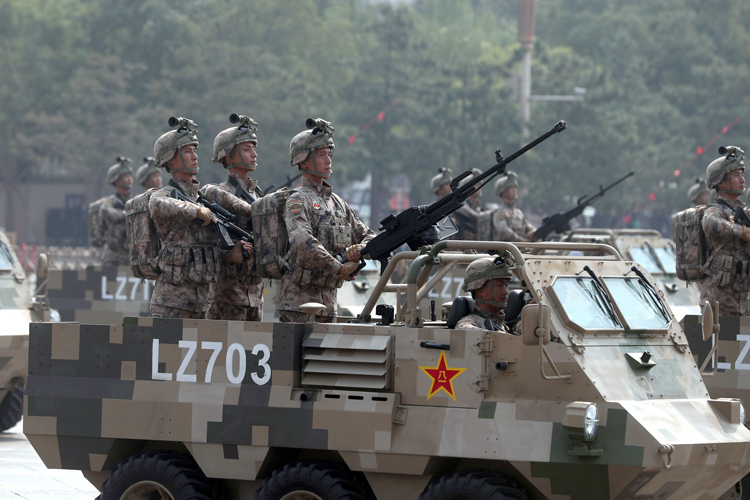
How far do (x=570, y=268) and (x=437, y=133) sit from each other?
38.1 m

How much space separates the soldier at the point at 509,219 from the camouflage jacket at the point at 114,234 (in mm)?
5035

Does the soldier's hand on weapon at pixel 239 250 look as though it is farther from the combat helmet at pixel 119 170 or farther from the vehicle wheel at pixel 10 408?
the combat helmet at pixel 119 170

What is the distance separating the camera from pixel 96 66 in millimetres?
47812

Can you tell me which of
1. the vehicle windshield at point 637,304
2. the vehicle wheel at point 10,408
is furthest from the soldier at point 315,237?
the vehicle wheel at point 10,408

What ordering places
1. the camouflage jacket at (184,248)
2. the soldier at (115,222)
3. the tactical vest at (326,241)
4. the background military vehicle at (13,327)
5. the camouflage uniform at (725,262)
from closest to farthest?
the tactical vest at (326,241)
the camouflage jacket at (184,248)
the camouflage uniform at (725,262)
the background military vehicle at (13,327)
the soldier at (115,222)

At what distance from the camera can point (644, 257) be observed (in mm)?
19000

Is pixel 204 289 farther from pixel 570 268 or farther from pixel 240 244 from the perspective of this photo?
pixel 570 268

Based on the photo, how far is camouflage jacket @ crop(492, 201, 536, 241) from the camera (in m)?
19.5

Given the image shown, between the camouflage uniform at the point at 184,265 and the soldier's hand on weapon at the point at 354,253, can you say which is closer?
the soldier's hand on weapon at the point at 354,253

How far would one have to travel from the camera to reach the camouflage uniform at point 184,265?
10.2 metres

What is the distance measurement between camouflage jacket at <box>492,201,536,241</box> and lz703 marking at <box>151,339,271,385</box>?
1087 centimetres

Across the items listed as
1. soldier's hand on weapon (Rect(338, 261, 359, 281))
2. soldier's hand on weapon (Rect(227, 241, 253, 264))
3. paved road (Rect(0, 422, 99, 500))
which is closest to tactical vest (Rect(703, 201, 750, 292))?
soldier's hand on weapon (Rect(338, 261, 359, 281))

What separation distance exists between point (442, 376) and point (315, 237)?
A: 82.2 inches

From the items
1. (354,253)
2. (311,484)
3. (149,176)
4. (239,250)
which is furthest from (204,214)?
(149,176)
